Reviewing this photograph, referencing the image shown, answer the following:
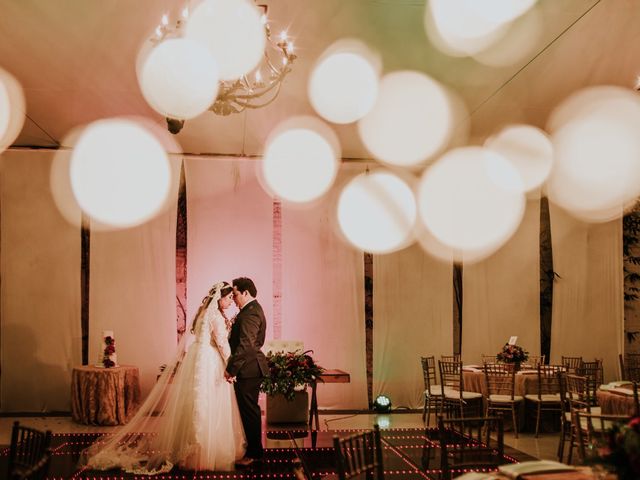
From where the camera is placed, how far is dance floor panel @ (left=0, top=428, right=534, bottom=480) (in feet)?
18.6

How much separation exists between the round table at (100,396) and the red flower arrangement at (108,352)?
0.38 ft

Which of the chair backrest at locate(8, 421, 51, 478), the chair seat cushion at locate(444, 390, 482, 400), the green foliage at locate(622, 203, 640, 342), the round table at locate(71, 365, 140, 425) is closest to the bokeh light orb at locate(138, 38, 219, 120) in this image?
the chair backrest at locate(8, 421, 51, 478)

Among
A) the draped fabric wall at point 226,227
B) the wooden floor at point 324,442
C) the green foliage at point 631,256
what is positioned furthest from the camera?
the green foliage at point 631,256

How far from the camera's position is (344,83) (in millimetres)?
7070

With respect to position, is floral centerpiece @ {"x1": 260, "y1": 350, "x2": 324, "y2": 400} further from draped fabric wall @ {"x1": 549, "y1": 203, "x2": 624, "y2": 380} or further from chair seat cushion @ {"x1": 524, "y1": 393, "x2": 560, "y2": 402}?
draped fabric wall @ {"x1": 549, "y1": 203, "x2": 624, "y2": 380}

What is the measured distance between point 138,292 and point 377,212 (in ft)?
12.7

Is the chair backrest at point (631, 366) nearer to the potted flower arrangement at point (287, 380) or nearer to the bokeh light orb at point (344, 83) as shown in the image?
the potted flower arrangement at point (287, 380)

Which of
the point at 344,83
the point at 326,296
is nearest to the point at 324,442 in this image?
the point at 326,296

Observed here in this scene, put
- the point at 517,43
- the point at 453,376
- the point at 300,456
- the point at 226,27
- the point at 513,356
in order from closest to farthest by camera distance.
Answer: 1. the point at 226,27
2. the point at 517,43
3. the point at 300,456
4. the point at 513,356
5. the point at 453,376

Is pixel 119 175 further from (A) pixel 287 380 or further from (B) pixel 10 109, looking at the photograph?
(A) pixel 287 380

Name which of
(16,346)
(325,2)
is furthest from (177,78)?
(16,346)

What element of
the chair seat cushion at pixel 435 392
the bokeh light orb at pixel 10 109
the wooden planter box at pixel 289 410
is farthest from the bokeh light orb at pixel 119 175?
the chair seat cushion at pixel 435 392

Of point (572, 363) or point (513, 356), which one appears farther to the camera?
point (572, 363)

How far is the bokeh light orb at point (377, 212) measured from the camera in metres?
9.88
